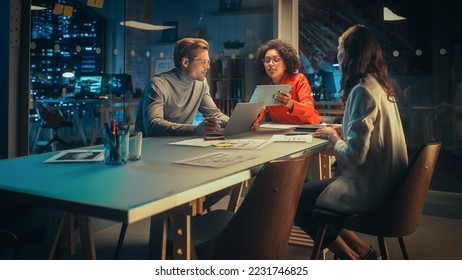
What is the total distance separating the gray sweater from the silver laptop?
0.21 meters

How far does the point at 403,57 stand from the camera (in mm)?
4086

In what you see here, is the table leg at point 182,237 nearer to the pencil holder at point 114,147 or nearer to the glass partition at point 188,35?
the pencil holder at point 114,147

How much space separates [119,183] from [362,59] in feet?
3.90

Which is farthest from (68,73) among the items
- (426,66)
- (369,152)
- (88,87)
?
(426,66)

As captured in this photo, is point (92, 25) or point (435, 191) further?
point (435, 191)

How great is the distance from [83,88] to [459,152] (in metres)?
3.18

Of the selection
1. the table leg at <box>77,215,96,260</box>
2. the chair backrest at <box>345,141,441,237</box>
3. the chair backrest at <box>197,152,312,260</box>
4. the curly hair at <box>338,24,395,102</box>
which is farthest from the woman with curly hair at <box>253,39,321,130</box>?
the chair backrest at <box>197,152,312,260</box>

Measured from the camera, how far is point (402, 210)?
179 centimetres

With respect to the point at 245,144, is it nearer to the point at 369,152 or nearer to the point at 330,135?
the point at 330,135

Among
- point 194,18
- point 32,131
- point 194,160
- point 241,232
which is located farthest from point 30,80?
point 194,18

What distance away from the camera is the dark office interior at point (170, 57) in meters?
2.76

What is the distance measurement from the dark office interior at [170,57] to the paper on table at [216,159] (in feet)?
5.04

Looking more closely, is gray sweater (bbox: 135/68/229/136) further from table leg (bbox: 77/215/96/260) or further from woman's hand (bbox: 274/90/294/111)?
Answer: table leg (bbox: 77/215/96/260)

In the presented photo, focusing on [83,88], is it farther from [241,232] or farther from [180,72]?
[241,232]
